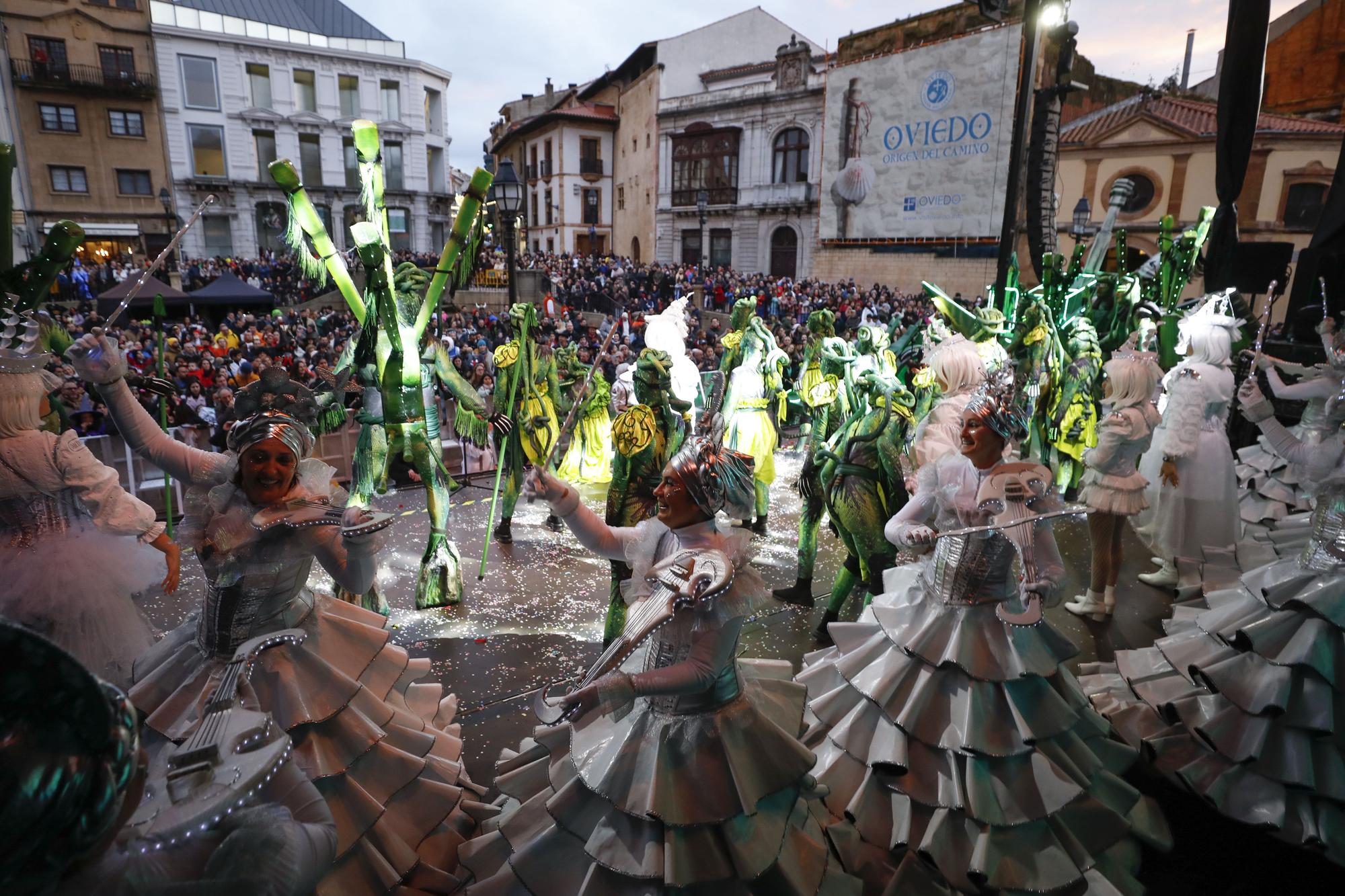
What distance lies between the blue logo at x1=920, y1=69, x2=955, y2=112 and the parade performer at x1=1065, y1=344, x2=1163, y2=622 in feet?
67.2

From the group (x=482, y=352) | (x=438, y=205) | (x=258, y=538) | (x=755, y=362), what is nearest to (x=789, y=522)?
(x=755, y=362)

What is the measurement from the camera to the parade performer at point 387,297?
4.70 m

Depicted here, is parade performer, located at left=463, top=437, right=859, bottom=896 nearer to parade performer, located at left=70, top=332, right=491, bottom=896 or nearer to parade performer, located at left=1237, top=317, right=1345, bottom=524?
parade performer, located at left=70, top=332, right=491, bottom=896

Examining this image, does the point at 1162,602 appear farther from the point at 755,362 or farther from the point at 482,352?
the point at 482,352

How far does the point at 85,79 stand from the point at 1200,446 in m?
36.4

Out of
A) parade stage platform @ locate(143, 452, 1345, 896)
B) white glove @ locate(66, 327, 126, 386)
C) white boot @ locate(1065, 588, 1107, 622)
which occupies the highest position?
white glove @ locate(66, 327, 126, 386)

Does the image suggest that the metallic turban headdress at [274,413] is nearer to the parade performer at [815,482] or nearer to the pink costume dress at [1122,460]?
the parade performer at [815,482]

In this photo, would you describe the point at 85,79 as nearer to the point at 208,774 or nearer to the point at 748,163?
the point at 748,163

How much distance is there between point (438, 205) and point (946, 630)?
3648cm

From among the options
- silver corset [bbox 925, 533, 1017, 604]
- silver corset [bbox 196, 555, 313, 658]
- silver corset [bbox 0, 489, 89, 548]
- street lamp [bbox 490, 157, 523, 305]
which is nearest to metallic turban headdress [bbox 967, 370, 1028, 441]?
silver corset [bbox 925, 533, 1017, 604]

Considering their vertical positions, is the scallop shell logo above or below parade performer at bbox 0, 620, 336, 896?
above

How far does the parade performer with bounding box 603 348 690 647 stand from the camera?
461 cm

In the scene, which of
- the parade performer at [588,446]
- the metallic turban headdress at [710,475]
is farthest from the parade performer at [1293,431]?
the parade performer at [588,446]

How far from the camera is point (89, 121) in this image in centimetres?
2725
